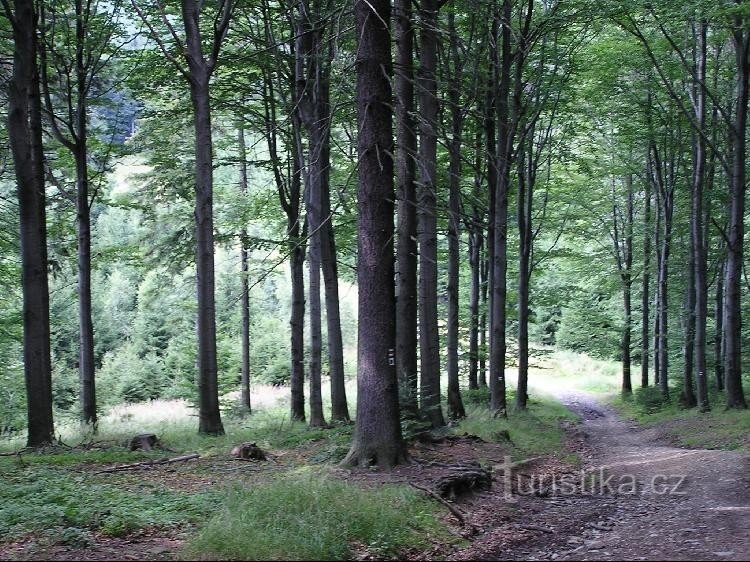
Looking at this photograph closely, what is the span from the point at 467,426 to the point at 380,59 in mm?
8227

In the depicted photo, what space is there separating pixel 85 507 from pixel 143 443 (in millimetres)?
5950

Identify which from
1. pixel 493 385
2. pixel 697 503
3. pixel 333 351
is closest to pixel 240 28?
pixel 333 351

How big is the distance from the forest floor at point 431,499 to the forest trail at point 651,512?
2 cm

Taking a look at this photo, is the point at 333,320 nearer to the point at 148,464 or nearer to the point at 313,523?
the point at 148,464

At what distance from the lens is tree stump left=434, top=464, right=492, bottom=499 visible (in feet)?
25.5

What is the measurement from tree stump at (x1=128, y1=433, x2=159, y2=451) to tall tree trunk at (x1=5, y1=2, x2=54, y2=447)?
1444mm

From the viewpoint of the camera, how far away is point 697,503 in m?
8.26

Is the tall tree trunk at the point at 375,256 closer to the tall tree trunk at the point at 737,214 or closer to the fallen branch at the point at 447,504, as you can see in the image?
the fallen branch at the point at 447,504

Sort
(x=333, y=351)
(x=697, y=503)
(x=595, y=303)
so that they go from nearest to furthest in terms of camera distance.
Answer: (x=697, y=503)
(x=333, y=351)
(x=595, y=303)

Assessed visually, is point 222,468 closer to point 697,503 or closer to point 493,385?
point 697,503

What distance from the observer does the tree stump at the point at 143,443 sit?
12.1 metres

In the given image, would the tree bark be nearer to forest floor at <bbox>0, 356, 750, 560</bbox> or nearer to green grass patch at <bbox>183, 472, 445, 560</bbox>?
forest floor at <bbox>0, 356, 750, 560</bbox>

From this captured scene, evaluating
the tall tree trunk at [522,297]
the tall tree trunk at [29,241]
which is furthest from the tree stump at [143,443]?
the tall tree trunk at [522,297]

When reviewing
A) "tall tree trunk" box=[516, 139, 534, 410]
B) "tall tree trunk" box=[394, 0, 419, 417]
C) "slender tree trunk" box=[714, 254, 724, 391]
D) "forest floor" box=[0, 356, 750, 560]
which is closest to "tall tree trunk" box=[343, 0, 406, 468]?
"forest floor" box=[0, 356, 750, 560]
